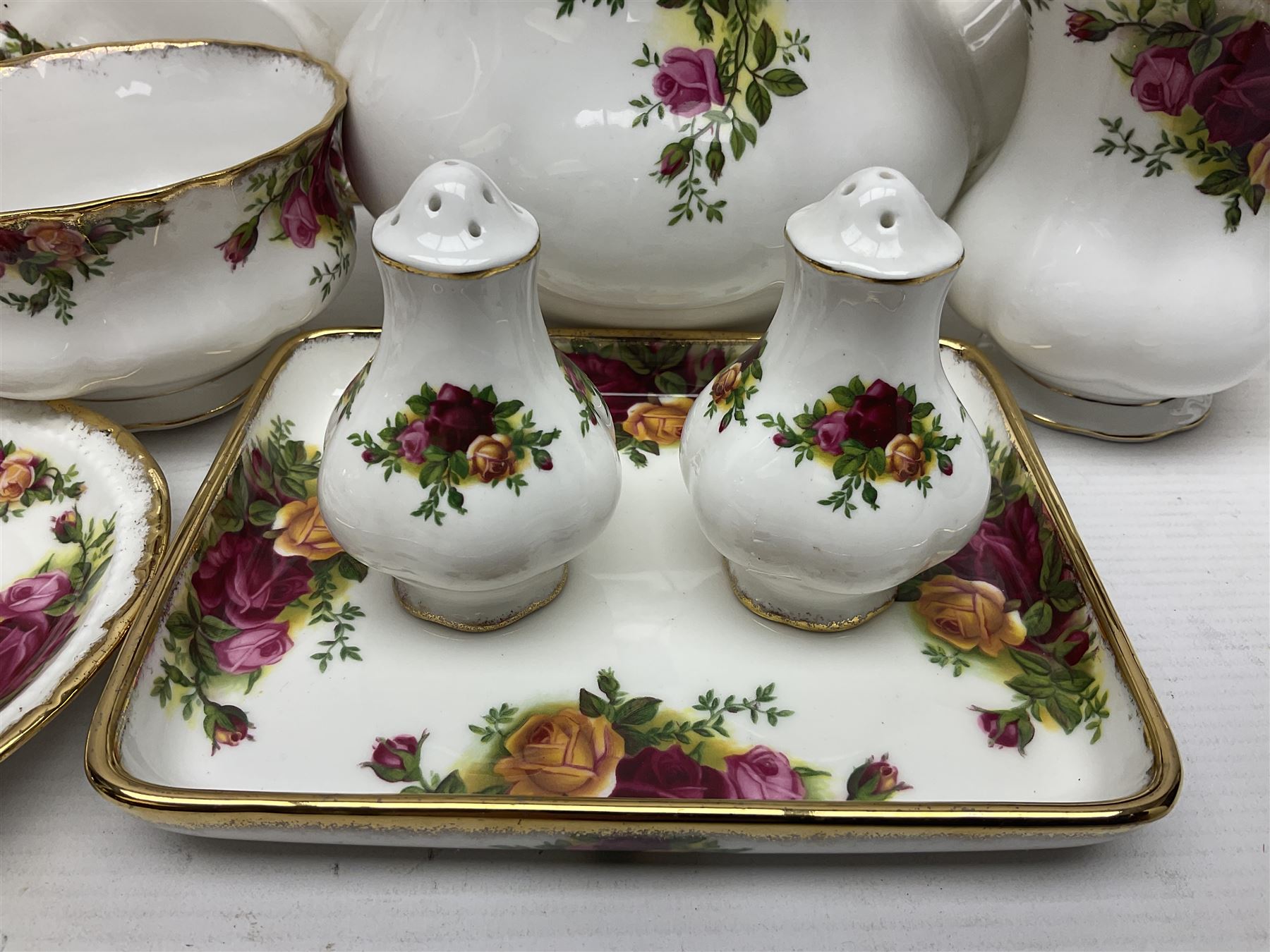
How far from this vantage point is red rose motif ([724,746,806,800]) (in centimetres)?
37

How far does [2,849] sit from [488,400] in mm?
243

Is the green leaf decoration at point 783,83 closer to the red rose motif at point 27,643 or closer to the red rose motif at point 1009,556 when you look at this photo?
the red rose motif at point 1009,556

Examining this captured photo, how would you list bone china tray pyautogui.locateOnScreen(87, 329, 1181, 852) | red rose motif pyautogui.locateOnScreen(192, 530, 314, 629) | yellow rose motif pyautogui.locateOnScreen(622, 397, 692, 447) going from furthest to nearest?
yellow rose motif pyautogui.locateOnScreen(622, 397, 692, 447) → red rose motif pyautogui.locateOnScreen(192, 530, 314, 629) → bone china tray pyautogui.locateOnScreen(87, 329, 1181, 852)

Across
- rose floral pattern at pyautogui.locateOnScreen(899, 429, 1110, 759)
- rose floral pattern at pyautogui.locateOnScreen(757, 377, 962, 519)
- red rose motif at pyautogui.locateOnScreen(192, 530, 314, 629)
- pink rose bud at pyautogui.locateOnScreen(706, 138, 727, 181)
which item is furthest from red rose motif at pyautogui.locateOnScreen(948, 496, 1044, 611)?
red rose motif at pyautogui.locateOnScreen(192, 530, 314, 629)

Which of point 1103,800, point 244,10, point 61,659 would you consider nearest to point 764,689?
point 1103,800

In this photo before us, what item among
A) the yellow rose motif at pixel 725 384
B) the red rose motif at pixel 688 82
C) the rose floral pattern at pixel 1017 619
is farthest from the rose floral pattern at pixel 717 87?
the rose floral pattern at pixel 1017 619

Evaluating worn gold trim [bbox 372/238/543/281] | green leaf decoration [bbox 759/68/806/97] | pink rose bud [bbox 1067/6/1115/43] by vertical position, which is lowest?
worn gold trim [bbox 372/238/543/281]

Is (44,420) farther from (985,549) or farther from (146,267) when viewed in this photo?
(985,549)

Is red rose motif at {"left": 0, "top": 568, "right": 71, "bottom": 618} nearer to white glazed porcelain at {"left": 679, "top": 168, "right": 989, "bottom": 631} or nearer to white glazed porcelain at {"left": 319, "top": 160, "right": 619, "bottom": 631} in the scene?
white glazed porcelain at {"left": 319, "top": 160, "right": 619, "bottom": 631}

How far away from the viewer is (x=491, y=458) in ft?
1.22

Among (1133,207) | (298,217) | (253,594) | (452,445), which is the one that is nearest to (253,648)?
(253,594)

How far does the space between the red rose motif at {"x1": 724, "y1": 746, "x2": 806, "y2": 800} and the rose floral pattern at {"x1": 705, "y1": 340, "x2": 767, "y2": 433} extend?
13 centimetres

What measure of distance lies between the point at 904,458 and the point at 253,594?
291mm

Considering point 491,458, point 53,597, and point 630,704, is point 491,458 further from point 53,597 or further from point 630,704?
point 53,597
